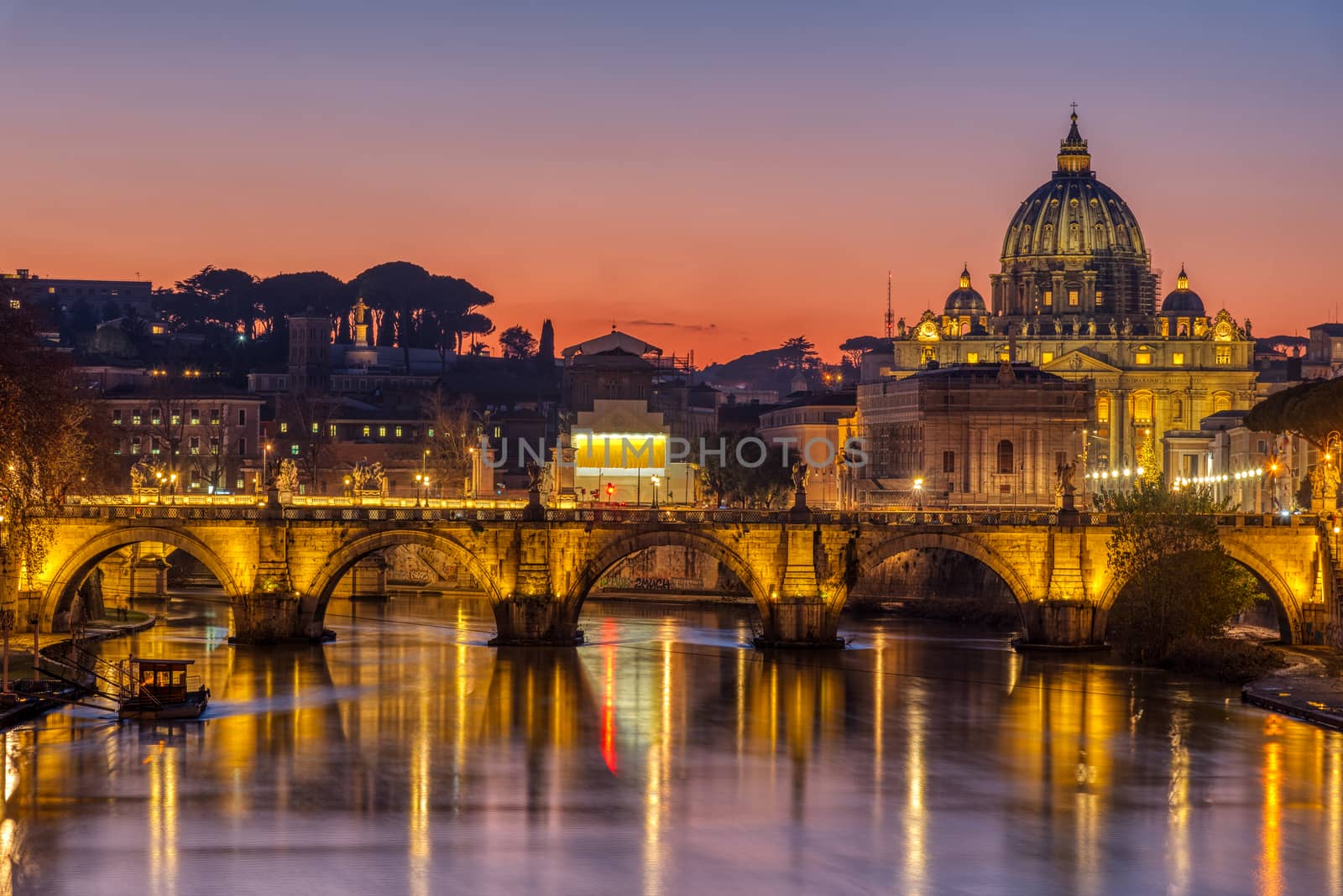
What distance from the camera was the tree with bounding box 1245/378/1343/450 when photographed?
274ft

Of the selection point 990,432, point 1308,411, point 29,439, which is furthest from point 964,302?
point 29,439

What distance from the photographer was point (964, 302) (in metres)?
186

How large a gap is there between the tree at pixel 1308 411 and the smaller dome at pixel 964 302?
297 feet

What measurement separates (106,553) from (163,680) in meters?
20.6

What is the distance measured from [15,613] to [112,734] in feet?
70.5

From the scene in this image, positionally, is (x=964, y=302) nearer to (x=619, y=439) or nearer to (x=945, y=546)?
(x=619, y=439)

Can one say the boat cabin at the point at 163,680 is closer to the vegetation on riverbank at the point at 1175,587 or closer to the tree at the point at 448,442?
the vegetation on riverbank at the point at 1175,587

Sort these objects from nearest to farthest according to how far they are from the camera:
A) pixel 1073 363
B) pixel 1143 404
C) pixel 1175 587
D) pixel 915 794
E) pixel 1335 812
Result: pixel 1335 812 < pixel 915 794 < pixel 1175 587 < pixel 1073 363 < pixel 1143 404

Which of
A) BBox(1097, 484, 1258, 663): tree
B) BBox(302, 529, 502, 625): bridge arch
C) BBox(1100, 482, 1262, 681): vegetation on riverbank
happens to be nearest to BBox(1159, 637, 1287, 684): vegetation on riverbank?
BBox(1100, 482, 1262, 681): vegetation on riverbank

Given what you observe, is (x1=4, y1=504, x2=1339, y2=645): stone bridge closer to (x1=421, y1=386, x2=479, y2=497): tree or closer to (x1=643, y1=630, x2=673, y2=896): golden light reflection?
(x1=643, y1=630, x2=673, y2=896): golden light reflection

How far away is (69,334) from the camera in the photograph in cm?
19562

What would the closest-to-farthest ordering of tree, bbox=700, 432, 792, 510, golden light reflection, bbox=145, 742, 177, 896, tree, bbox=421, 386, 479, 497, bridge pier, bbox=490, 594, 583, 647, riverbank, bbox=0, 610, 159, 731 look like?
golden light reflection, bbox=145, 742, 177, 896 → riverbank, bbox=0, 610, 159, 731 → bridge pier, bbox=490, 594, 583, 647 → tree, bbox=700, 432, 792, 510 → tree, bbox=421, 386, 479, 497

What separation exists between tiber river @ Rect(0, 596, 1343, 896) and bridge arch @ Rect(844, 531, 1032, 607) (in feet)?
9.23

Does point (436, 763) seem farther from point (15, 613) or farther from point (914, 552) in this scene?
point (914, 552)
